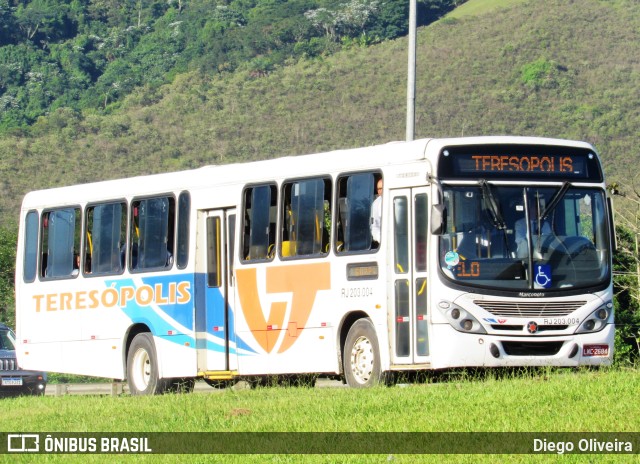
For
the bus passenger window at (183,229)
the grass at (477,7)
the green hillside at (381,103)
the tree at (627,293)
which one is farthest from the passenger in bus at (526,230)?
the grass at (477,7)

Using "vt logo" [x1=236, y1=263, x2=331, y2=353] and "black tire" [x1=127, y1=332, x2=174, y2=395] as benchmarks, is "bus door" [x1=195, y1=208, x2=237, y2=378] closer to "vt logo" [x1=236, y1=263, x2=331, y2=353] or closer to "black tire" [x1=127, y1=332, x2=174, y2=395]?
"vt logo" [x1=236, y1=263, x2=331, y2=353]

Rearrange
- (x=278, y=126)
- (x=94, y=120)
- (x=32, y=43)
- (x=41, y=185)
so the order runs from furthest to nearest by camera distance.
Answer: (x=32, y=43) < (x=94, y=120) < (x=278, y=126) < (x=41, y=185)

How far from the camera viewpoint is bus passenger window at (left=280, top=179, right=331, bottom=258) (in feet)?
61.3

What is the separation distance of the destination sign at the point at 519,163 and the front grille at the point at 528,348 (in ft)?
6.39

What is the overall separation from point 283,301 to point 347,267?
1.39 meters

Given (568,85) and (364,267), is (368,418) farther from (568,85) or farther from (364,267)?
(568,85)

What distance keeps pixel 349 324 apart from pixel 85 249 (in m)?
5.88

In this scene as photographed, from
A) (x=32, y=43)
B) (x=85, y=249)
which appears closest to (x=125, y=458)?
(x=85, y=249)

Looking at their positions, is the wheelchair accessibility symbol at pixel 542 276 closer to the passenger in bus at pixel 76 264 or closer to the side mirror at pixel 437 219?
the side mirror at pixel 437 219

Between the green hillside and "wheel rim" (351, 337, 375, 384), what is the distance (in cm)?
7281

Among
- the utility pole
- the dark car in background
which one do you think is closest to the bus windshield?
the utility pole

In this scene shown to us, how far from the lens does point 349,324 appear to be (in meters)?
18.4

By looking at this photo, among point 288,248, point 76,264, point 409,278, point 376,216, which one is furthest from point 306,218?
point 76,264

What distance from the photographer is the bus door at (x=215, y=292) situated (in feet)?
66.1
